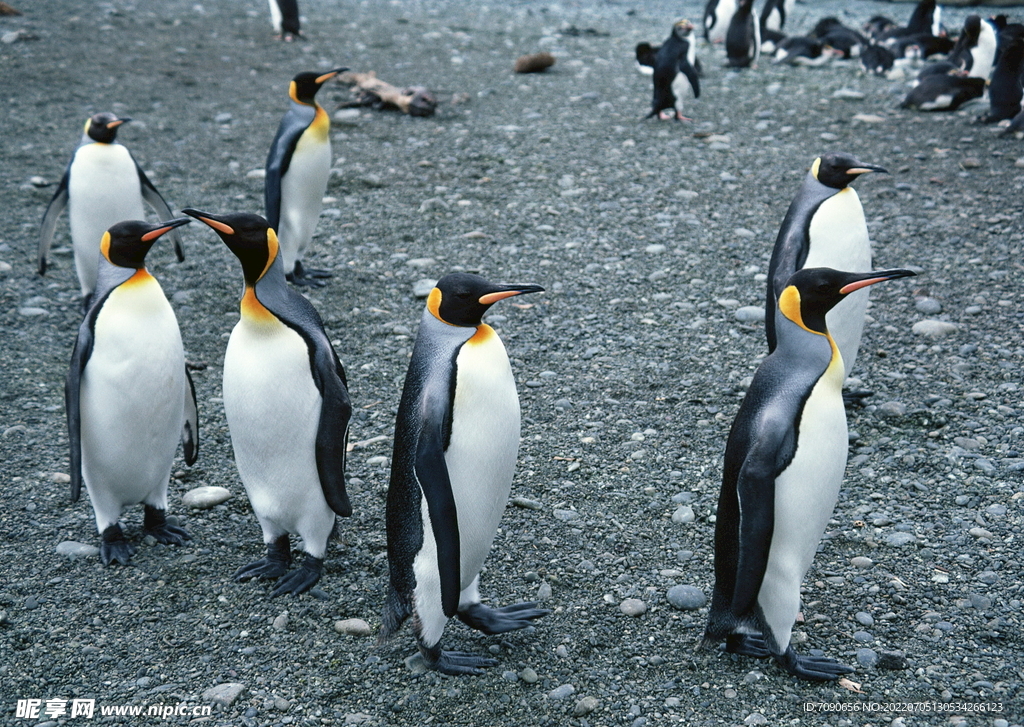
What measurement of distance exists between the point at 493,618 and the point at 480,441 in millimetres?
588

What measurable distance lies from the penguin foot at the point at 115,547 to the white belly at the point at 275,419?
524 mm

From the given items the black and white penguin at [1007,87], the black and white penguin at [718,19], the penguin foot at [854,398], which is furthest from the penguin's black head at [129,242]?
the black and white penguin at [718,19]

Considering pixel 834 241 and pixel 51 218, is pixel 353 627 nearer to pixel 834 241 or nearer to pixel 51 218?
pixel 834 241

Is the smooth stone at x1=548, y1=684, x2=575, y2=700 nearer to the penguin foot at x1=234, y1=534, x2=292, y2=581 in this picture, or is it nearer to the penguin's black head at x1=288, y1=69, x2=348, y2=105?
the penguin foot at x1=234, y1=534, x2=292, y2=581

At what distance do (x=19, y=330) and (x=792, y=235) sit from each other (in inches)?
154

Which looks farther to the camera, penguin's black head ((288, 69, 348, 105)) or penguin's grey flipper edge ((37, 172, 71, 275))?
penguin's black head ((288, 69, 348, 105))

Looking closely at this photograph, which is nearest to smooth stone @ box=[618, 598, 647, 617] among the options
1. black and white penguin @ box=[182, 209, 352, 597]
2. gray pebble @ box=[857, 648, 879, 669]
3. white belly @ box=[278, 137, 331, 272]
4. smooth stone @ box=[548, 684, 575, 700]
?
smooth stone @ box=[548, 684, 575, 700]

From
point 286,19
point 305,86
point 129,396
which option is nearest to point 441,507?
point 129,396

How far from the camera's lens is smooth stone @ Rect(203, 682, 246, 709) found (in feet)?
9.19

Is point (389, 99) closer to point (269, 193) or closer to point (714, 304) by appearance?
point (269, 193)

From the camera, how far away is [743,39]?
35.9 feet

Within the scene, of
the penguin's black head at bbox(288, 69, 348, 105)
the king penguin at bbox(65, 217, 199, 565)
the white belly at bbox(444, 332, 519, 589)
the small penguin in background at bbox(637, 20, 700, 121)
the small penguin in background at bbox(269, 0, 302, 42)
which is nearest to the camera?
the white belly at bbox(444, 332, 519, 589)

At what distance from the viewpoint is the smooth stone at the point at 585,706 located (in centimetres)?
277

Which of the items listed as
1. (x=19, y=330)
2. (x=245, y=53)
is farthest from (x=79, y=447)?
(x=245, y=53)
